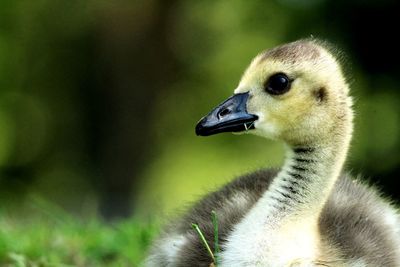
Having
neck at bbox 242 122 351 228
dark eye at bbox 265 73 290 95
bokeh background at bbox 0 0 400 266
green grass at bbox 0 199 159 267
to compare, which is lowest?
neck at bbox 242 122 351 228

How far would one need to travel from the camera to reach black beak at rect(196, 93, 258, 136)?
2.99 metres

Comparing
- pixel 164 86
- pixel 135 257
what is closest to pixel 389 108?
pixel 164 86

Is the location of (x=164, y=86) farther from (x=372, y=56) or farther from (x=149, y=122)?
(x=372, y=56)

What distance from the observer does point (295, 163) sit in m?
3.06

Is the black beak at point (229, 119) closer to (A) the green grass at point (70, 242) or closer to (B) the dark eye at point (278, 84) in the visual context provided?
(B) the dark eye at point (278, 84)

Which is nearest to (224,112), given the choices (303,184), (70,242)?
(303,184)

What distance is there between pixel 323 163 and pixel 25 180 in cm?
1492

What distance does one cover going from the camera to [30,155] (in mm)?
17469

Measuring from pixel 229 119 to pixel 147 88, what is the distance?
8.96 meters

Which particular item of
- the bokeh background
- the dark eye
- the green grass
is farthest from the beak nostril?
the bokeh background

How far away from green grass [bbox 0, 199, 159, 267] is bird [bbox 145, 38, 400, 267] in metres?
0.92

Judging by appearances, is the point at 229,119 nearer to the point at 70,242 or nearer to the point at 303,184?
the point at 303,184

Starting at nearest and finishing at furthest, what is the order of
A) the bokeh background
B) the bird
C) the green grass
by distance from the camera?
the bird < the green grass < the bokeh background

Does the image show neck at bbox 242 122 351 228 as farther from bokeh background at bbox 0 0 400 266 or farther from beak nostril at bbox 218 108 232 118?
bokeh background at bbox 0 0 400 266
